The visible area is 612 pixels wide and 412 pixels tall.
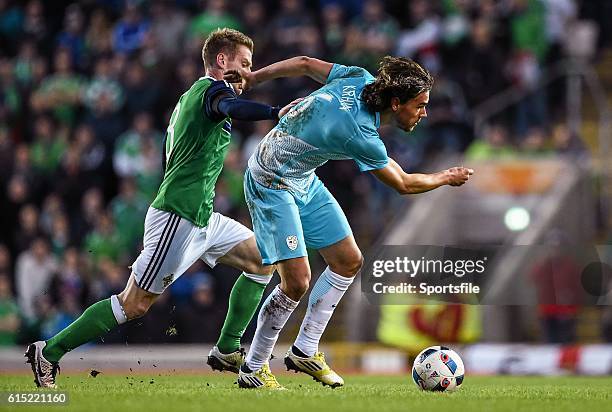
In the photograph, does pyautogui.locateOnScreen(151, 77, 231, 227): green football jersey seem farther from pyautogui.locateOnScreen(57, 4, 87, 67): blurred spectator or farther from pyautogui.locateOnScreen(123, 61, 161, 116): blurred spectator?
pyautogui.locateOnScreen(57, 4, 87, 67): blurred spectator

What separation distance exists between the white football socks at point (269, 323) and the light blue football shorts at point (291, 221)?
0.99ft

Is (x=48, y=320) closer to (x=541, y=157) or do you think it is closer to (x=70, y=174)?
(x=70, y=174)

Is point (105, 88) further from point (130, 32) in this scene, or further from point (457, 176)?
point (457, 176)

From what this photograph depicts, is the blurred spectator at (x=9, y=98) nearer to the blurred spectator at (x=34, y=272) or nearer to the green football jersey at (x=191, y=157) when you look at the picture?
the blurred spectator at (x=34, y=272)

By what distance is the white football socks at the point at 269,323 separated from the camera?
8836mm

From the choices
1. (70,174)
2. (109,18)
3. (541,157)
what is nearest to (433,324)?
(541,157)

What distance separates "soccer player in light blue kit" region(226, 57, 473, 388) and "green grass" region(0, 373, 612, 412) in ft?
1.45

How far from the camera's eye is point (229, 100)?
8531mm

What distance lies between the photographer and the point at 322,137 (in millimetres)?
8539

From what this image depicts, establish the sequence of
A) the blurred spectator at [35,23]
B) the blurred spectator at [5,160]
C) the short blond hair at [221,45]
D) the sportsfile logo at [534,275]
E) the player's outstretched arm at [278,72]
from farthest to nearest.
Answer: the blurred spectator at [35,23], the blurred spectator at [5,160], the sportsfile logo at [534,275], the short blond hair at [221,45], the player's outstretched arm at [278,72]

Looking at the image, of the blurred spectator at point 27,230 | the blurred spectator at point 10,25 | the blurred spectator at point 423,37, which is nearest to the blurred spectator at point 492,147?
the blurred spectator at point 423,37

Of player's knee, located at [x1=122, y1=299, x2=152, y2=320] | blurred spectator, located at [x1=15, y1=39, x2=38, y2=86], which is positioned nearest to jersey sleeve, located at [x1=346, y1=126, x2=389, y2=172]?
player's knee, located at [x1=122, y1=299, x2=152, y2=320]

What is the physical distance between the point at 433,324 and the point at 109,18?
29.1 ft

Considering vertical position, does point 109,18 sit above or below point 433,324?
above
